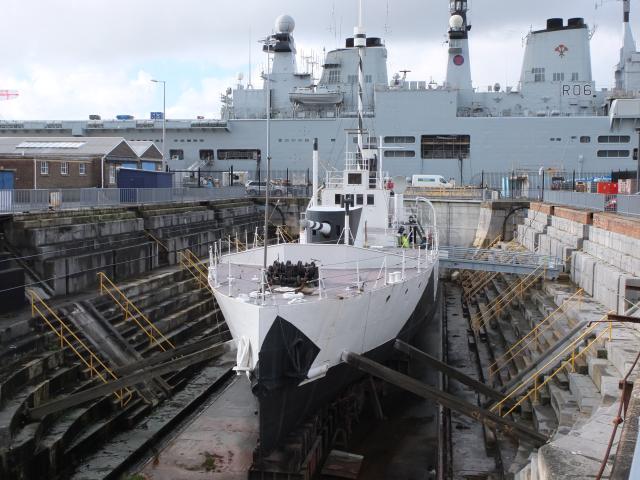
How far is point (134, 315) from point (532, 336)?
11310 millimetres

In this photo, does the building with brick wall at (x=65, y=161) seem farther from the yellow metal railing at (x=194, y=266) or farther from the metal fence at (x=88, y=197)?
the yellow metal railing at (x=194, y=266)

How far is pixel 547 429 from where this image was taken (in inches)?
431

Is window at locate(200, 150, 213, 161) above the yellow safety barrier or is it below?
above

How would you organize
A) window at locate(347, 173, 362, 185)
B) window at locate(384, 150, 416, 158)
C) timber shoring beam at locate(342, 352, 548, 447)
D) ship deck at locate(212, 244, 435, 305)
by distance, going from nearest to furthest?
timber shoring beam at locate(342, 352, 548, 447) < ship deck at locate(212, 244, 435, 305) < window at locate(347, 173, 362, 185) < window at locate(384, 150, 416, 158)

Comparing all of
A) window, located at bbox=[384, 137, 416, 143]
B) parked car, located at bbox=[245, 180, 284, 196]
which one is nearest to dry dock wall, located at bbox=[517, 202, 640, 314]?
parked car, located at bbox=[245, 180, 284, 196]

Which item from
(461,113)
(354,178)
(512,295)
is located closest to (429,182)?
(461,113)

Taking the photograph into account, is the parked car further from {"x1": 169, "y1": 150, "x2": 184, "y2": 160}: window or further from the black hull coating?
the black hull coating

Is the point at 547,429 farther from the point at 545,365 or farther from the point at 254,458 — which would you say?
the point at 254,458

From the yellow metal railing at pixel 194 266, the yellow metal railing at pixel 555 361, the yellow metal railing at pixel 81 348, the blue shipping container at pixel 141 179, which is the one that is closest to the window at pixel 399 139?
the blue shipping container at pixel 141 179

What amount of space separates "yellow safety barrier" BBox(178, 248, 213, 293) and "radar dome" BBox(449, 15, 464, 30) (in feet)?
119

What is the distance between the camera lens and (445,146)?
1999 inches

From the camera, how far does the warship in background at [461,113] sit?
160ft

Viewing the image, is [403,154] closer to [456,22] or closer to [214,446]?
[456,22]

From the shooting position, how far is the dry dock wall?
14792mm
